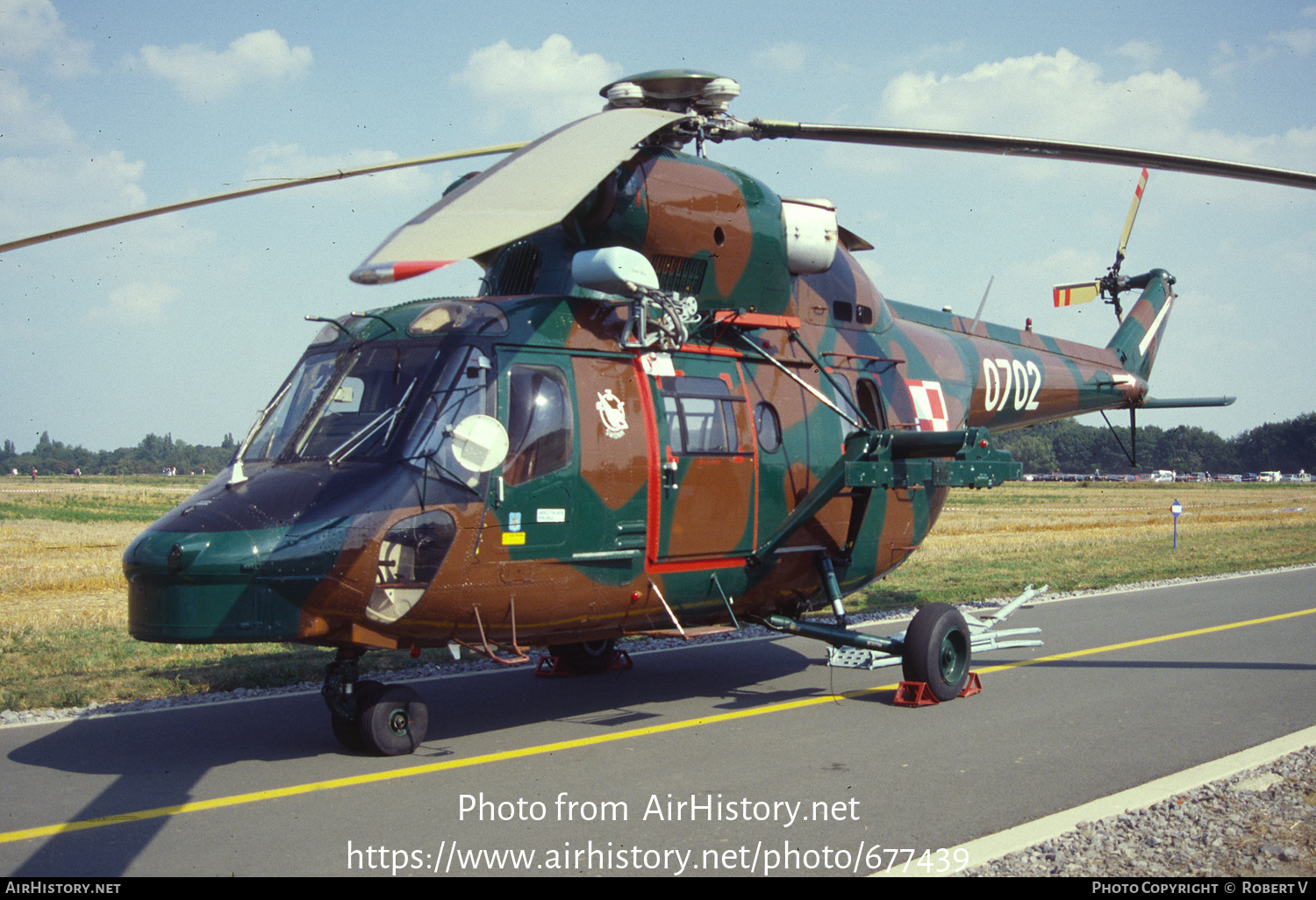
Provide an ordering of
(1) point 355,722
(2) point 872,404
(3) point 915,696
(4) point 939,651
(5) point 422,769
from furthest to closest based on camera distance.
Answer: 1. (2) point 872,404
2. (4) point 939,651
3. (3) point 915,696
4. (1) point 355,722
5. (5) point 422,769

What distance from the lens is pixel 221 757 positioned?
281 inches

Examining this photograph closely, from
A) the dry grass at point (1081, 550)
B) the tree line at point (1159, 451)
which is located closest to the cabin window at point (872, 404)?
the dry grass at point (1081, 550)

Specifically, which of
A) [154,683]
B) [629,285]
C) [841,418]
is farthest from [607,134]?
[154,683]

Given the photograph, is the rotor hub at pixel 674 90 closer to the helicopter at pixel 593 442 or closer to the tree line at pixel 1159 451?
the helicopter at pixel 593 442

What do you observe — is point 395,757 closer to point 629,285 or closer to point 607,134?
point 629,285

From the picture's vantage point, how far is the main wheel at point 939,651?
A: 29.2 feet

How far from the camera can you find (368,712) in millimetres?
7012

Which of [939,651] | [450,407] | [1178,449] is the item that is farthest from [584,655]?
[1178,449]

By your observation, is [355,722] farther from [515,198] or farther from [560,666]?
[515,198]

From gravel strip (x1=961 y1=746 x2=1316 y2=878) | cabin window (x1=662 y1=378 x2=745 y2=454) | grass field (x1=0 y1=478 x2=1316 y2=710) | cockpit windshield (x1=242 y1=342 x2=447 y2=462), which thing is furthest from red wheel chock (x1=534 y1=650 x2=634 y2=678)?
gravel strip (x1=961 y1=746 x2=1316 y2=878)

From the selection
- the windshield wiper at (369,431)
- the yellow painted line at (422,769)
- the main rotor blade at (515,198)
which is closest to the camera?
the main rotor blade at (515,198)

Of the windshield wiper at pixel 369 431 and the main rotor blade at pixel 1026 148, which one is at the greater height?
the main rotor blade at pixel 1026 148

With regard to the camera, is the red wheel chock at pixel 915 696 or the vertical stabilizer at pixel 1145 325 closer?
the red wheel chock at pixel 915 696

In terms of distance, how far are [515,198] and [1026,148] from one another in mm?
4394
